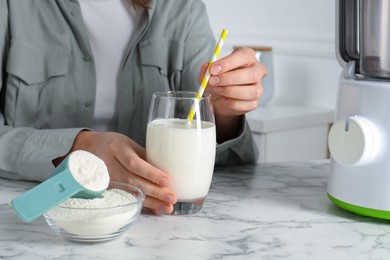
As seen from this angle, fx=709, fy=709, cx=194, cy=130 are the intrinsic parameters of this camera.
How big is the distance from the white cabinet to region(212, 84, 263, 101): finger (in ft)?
3.46

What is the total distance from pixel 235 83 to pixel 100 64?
1.53ft

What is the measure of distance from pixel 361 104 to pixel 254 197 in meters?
→ 0.24

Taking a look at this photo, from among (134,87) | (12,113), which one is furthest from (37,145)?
(134,87)

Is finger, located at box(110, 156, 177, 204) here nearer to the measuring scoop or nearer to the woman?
the measuring scoop

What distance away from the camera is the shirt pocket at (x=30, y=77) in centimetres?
145

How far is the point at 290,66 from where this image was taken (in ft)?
8.96

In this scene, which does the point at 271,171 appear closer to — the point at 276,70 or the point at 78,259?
the point at 78,259

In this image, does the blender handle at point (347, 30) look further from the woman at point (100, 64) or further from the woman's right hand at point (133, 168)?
the woman's right hand at point (133, 168)

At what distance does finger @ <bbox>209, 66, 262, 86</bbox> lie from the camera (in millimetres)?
1147

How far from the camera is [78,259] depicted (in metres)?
0.86

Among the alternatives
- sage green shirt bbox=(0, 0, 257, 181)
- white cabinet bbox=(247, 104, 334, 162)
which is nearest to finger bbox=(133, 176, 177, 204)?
sage green shirt bbox=(0, 0, 257, 181)

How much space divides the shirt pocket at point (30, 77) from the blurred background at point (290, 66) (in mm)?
935

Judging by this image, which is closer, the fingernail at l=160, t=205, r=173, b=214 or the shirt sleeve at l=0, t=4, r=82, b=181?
the fingernail at l=160, t=205, r=173, b=214

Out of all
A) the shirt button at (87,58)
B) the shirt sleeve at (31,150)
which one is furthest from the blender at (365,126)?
the shirt button at (87,58)
